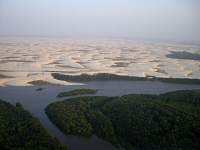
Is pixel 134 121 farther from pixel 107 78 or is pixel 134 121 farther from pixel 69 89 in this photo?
pixel 107 78

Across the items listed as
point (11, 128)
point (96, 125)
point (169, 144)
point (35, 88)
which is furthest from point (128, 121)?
point (35, 88)

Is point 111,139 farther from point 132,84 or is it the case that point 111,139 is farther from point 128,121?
point 132,84

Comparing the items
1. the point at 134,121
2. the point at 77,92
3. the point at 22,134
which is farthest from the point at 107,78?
the point at 22,134

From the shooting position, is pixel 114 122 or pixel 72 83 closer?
pixel 114 122

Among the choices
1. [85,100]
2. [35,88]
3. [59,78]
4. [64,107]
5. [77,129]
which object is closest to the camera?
[77,129]

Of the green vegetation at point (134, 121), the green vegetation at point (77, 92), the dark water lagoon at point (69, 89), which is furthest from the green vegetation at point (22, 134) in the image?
the green vegetation at point (77, 92)
